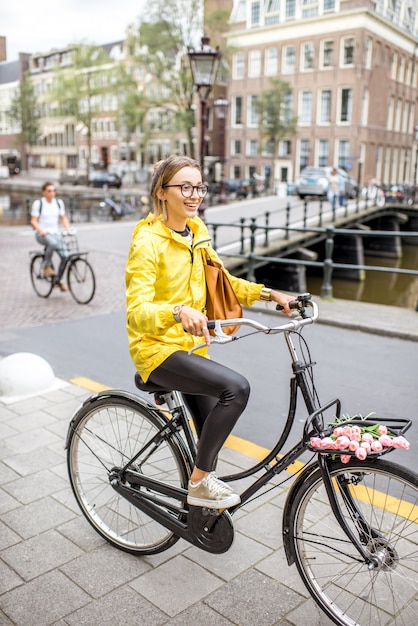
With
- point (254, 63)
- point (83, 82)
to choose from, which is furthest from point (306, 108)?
point (83, 82)

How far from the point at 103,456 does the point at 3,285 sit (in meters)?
8.12

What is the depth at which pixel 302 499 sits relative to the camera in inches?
91.0

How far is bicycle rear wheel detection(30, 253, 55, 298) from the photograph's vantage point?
946 cm

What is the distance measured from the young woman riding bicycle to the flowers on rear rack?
0.37 meters

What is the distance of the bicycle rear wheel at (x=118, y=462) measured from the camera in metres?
2.75

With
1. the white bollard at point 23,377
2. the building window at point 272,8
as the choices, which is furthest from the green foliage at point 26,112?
the white bollard at point 23,377

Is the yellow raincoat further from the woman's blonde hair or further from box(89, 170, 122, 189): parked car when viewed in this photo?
box(89, 170, 122, 189): parked car

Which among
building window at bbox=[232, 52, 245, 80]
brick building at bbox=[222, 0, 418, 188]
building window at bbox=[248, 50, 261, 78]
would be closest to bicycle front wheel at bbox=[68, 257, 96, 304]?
brick building at bbox=[222, 0, 418, 188]

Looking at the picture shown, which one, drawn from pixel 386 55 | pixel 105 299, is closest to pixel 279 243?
pixel 105 299

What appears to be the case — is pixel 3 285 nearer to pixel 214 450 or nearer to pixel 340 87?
pixel 214 450

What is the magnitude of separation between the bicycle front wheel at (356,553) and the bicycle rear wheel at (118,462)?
0.57 metres

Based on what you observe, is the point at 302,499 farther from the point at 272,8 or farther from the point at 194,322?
the point at 272,8

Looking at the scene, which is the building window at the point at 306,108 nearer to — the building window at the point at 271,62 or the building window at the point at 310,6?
the building window at the point at 271,62

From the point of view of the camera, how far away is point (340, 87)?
4303cm
